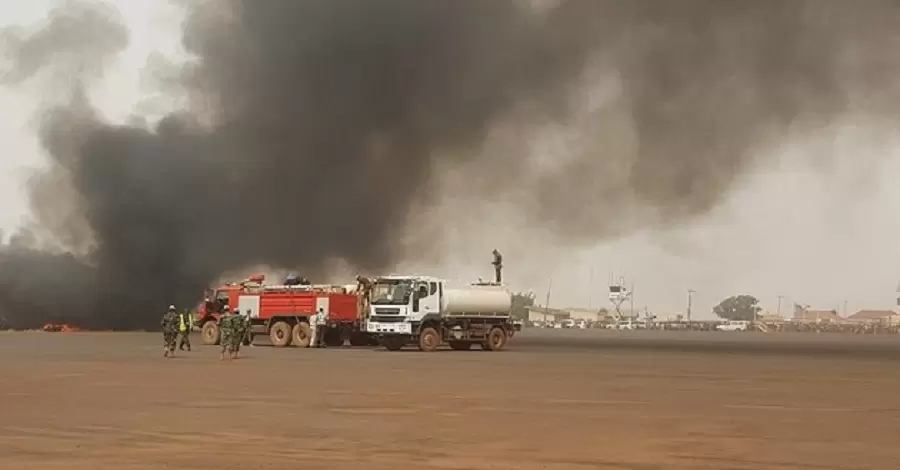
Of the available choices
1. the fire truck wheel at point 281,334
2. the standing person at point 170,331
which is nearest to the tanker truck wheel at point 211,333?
the fire truck wheel at point 281,334

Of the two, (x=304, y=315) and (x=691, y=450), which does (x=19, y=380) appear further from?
(x=304, y=315)

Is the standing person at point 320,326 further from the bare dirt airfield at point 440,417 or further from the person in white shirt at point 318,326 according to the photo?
the bare dirt airfield at point 440,417

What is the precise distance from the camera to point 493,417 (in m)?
16.7

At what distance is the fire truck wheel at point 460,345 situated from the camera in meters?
43.7

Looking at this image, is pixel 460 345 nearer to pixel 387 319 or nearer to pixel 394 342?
pixel 394 342

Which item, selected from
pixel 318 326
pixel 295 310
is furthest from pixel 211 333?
pixel 318 326

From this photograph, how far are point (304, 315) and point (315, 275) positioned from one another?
2496cm

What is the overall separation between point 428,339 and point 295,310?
6.42m

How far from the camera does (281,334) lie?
150 feet

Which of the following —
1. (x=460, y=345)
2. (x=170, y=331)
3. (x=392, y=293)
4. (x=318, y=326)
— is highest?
(x=392, y=293)

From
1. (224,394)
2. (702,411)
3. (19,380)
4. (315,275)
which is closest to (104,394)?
(224,394)

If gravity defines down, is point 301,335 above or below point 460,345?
above

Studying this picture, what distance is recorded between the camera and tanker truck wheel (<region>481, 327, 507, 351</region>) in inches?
1731

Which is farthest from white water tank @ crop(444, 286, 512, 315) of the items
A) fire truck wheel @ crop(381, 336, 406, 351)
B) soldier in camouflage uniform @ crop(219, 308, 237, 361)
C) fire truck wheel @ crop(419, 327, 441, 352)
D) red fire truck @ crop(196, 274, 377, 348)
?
soldier in camouflage uniform @ crop(219, 308, 237, 361)
